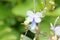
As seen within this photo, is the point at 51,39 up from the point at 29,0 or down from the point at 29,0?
down

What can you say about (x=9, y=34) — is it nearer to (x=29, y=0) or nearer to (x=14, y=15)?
(x=14, y=15)

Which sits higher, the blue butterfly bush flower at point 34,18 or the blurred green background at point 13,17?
the blurred green background at point 13,17

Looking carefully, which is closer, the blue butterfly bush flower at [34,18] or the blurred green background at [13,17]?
the blue butterfly bush flower at [34,18]

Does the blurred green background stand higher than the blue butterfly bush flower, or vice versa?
the blurred green background

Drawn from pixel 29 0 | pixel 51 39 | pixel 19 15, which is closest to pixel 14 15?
pixel 19 15

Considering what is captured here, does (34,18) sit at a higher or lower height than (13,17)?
lower

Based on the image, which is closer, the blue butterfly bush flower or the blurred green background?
the blue butterfly bush flower

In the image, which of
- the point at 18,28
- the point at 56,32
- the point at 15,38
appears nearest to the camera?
the point at 56,32

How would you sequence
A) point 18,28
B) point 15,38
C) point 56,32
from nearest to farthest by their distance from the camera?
1. point 56,32
2. point 15,38
3. point 18,28

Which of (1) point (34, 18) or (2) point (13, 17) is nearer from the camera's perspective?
(1) point (34, 18)

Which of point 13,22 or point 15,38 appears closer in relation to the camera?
point 15,38

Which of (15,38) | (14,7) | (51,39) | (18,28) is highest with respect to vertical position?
(14,7)
